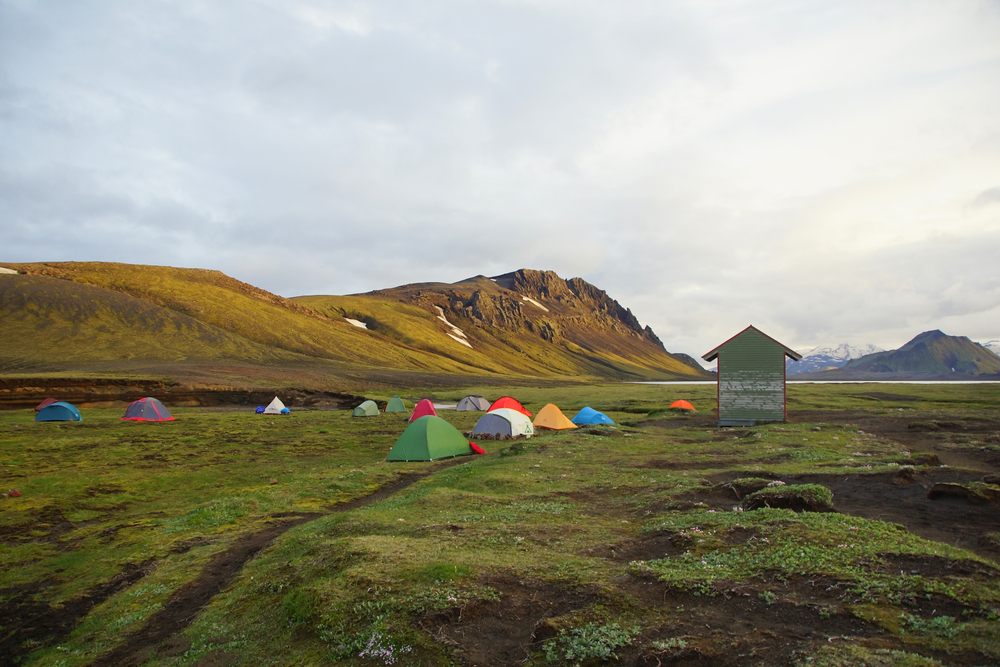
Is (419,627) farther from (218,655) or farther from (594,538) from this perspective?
(594,538)

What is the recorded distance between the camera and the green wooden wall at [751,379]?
135 feet

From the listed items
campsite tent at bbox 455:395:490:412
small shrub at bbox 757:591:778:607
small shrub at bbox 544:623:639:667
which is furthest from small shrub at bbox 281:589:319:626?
campsite tent at bbox 455:395:490:412

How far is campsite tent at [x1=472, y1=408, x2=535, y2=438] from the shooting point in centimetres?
3616

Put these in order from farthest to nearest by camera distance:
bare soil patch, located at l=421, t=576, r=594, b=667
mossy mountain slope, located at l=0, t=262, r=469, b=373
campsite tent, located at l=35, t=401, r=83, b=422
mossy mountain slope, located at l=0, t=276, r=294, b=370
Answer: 1. mossy mountain slope, located at l=0, t=262, r=469, b=373
2. mossy mountain slope, located at l=0, t=276, r=294, b=370
3. campsite tent, located at l=35, t=401, r=83, b=422
4. bare soil patch, located at l=421, t=576, r=594, b=667

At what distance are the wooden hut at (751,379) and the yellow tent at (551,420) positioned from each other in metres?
12.3

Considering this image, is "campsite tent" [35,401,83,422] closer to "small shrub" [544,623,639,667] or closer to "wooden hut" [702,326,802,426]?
"small shrub" [544,623,639,667]

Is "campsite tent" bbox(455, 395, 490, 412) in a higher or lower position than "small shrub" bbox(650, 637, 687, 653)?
lower

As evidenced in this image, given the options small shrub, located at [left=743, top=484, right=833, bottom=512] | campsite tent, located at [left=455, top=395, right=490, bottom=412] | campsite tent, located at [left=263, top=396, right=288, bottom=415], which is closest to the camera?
small shrub, located at [left=743, top=484, right=833, bottom=512]

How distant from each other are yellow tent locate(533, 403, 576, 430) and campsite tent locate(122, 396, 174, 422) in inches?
1277

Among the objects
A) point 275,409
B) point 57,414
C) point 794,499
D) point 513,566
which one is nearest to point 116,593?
point 513,566

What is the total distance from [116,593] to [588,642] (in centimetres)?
1111

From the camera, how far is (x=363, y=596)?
30.6 ft

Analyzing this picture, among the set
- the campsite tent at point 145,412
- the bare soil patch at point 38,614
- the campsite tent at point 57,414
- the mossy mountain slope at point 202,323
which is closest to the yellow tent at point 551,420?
the bare soil patch at point 38,614

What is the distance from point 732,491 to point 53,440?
38.4 metres
